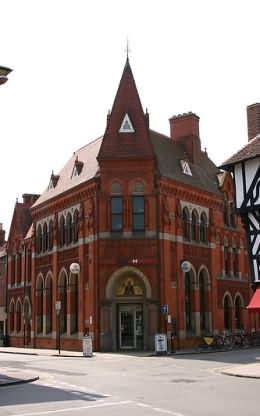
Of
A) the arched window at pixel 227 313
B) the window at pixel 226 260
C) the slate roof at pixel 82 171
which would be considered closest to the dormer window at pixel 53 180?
the slate roof at pixel 82 171

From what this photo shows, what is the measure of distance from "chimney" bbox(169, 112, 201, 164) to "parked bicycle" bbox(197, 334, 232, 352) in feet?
46.0

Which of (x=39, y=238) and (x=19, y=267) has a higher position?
(x=39, y=238)

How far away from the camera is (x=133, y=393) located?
47.5 ft

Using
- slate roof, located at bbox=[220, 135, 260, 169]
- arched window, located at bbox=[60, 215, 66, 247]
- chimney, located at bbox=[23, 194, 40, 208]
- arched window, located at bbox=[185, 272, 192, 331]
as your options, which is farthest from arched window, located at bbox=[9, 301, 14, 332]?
slate roof, located at bbox=[220, 135, 260, 169]

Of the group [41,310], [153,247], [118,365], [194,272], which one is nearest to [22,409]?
[118,365]

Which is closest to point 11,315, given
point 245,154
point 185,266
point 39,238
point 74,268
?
point 39,238

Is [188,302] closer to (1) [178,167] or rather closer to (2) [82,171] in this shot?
(1) [178,167]

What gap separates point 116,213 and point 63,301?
7937 mm

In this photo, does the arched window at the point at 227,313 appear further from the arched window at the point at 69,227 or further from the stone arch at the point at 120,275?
the arched window at the point at 69,227

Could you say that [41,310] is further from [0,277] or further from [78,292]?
[0,277]

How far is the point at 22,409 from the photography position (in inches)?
477

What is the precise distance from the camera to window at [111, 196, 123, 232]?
35.9 metres

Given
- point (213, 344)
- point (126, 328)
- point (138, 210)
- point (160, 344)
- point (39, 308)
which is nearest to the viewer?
point (160, 344)

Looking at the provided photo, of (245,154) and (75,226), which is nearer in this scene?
(245,154)
